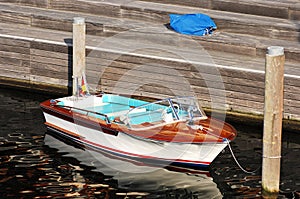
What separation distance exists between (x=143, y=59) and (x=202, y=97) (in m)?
1.69

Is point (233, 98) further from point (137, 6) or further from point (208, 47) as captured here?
point (137, 6)

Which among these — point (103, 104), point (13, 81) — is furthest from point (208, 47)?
point (13, 81)

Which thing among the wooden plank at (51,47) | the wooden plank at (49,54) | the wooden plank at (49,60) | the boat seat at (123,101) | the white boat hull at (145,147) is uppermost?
the wooden plank at (51,47)

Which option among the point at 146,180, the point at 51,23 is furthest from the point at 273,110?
the point at 51,23

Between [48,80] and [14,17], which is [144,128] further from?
[14,17]

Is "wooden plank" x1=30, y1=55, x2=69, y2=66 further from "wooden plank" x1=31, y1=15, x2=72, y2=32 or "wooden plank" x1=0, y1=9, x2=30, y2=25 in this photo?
"wooden plank" x1=0, y1=9, x2=30, y2=25

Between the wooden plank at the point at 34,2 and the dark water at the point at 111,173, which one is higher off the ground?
the wooden plank at the point at 34,2

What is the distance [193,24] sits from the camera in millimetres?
22469

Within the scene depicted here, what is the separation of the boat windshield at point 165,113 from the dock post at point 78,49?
2.50 m

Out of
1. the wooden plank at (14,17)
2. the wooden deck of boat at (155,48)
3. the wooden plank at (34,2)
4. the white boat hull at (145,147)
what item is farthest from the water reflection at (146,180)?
the wooden plank at (34,2)

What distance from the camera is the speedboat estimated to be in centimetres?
1803

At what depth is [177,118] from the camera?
1861 cm

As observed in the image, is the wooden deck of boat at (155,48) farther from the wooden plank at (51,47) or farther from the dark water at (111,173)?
the dark water at (111,173)

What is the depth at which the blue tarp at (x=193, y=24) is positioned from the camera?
22.4 metres
